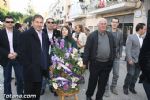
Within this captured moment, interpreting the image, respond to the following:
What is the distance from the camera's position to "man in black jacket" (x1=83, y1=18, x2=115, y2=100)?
5867 mm

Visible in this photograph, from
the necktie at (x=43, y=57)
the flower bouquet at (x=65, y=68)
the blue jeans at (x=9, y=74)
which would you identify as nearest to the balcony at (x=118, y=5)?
the flower bouquet at (x=65, y=68)

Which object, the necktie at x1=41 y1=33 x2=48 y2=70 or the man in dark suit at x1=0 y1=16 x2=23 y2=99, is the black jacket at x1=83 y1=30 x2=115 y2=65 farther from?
the man in dark suit at x1=0 y1=16 x2=23 y2=99

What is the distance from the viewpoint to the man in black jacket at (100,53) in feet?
19.2

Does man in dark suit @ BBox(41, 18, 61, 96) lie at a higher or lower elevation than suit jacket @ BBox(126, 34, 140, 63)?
higher

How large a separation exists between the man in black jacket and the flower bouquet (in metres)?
0.24

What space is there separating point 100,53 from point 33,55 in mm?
1824

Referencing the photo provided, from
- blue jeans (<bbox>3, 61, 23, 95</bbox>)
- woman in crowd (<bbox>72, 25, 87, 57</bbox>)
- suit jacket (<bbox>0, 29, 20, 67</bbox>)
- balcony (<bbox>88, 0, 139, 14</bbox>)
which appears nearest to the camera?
suit jacket (<bbox>0, 29, 20, 67</bbox>)

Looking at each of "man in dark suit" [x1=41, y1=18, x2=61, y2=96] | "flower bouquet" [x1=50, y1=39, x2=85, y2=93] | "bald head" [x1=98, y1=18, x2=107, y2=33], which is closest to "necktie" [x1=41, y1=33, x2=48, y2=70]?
"flower bouquet" [x1=50, y1=39, x2=85, y2=93]

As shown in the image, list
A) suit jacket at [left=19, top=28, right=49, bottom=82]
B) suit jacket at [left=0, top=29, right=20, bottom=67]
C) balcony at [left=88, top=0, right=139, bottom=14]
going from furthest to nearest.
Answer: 1. balcony at [left=88, top=0, right=139, bottom=14]
2. suit jacket at [left=0, top=29, right=20, bottom=67]
3. suit jacket at [left=19, top=28, right=49, bottom=82]

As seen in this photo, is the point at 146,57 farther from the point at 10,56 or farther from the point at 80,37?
the point at 80,37

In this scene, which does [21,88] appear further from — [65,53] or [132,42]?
[132,42]

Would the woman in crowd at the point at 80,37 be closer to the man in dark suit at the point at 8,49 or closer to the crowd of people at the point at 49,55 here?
the crowd of people at the point at 49,55

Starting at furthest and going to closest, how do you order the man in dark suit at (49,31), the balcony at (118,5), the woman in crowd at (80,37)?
the balcony at (118,5) < the woman in crowd at (80,37) < the man in dark suit at (49,31)

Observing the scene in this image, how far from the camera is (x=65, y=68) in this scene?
5.78 metres
